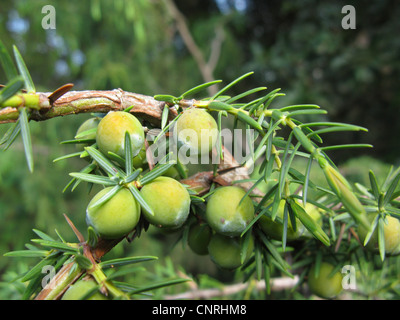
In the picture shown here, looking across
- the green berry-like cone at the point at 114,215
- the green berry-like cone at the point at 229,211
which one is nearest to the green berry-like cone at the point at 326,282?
the green berry-like cone at the point at 229,211

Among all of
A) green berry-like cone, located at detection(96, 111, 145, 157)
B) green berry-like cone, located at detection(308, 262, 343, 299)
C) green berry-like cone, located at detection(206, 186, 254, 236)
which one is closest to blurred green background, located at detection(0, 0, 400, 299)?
green berry-like cone, located at detection(308, 262, 343, 299)

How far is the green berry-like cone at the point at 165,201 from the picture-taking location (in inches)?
14.2

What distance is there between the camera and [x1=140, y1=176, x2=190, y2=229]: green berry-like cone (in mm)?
361

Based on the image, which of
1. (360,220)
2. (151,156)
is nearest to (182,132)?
(151,156)

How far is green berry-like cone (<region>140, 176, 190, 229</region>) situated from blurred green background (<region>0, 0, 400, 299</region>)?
4.59ft

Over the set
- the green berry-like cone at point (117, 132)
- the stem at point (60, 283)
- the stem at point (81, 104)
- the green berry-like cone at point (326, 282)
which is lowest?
the green berry-like cone at point (326, 282)

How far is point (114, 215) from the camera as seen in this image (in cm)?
34

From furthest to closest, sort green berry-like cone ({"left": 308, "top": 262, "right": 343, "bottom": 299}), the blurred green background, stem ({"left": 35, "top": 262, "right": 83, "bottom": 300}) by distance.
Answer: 1. the blurred green background
2. green berry-like cone ({"left": 308, "top": 262, "right": 343, "bottom": 299})
3. stem ({"left": 35, "top": 262, "right": 83, "bottom": 300})

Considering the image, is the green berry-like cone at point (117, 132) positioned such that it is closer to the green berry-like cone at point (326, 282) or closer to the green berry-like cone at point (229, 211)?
the green berry-like cone at point (229, 211)

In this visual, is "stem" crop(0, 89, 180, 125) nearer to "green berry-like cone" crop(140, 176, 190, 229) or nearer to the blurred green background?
"green berry-like cone" crop(140, 176, 190, 229)

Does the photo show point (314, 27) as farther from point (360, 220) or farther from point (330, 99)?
A: point (360, 220)

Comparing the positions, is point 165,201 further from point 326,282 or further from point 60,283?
point 326,282

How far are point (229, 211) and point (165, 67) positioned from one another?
2228mm

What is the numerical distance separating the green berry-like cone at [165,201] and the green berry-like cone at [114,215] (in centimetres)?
2
